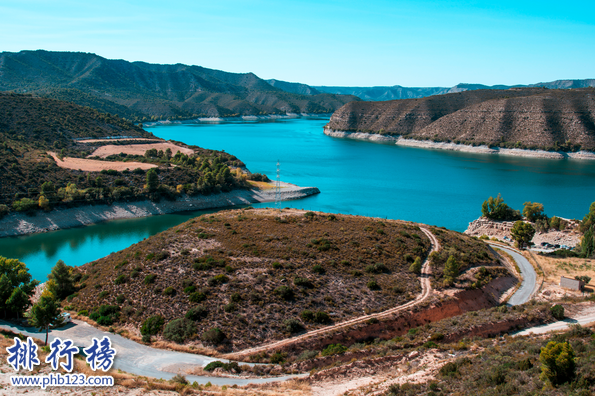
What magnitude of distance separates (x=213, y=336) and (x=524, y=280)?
27202 mm

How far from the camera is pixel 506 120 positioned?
496 feet

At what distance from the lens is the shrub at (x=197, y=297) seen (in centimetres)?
2709

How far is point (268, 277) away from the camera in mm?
29703

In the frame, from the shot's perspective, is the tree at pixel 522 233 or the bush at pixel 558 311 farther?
the tree at pixel 522 233

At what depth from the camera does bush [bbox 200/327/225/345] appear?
2352 cm

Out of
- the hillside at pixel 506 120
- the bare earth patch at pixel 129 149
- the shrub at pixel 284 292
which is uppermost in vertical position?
the hillside at pixel 506 120

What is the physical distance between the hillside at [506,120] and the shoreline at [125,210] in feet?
304

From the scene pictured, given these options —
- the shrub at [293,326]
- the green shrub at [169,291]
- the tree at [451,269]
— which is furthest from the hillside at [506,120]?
the green shrub at [169,291]

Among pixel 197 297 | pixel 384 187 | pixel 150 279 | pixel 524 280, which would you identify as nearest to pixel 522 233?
pixel 524 280

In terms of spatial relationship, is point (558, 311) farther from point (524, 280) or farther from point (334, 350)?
point (334, 350)

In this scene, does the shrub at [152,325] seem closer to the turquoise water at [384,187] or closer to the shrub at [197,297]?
the shrub at [197,297]

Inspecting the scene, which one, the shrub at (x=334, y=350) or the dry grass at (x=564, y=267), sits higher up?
the dry grass at (x=564, y=267)

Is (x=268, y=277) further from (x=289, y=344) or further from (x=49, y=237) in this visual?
(x=49, y=237)

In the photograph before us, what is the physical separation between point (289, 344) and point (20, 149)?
82329 millimetres
